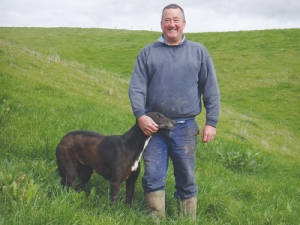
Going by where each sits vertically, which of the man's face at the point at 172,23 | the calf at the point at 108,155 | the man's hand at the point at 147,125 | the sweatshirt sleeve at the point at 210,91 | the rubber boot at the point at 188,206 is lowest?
the rubber boot at the point at 188,206

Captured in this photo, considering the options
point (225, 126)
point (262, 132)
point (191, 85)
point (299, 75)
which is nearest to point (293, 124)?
point (262, 132)

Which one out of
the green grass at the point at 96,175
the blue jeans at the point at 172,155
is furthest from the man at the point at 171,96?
the green grass at the point at 96,175

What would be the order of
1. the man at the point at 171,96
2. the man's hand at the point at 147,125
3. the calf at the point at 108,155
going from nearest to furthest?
1. the man's hand at the point at 147,125
2. the calf at the point at 108,155
3. the man at the point at 171,96

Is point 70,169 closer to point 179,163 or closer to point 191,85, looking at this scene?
point 179,163

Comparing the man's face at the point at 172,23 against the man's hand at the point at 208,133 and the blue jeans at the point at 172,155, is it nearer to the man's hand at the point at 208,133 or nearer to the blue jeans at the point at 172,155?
the blue jeans at the point at 172,155

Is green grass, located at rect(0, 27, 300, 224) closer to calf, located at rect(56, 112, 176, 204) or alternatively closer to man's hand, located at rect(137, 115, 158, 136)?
calf, located at rect(56, 112, 176, 204)

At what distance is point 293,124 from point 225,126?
6.25 m

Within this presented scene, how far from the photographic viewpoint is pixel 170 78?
5117 millimetres

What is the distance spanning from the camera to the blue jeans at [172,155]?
510cm

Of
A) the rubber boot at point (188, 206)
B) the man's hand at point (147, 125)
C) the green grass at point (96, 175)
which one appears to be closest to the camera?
the green grass at point (96, 175)

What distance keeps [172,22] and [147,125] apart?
1.47 metres

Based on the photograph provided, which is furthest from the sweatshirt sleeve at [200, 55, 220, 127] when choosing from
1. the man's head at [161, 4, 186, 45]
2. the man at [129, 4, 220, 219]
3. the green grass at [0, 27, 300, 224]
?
the green grass at [0, 27, 300, 224]

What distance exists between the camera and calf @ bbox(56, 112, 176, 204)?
4.94 meters

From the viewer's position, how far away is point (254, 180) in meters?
7.98
